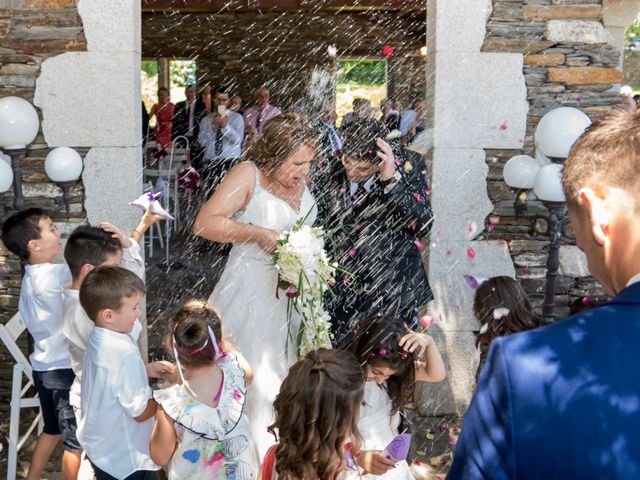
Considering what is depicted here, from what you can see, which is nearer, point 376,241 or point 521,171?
point 376,241

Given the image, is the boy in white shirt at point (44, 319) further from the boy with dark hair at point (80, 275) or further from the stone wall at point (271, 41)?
the stone wall at point (271, 41)

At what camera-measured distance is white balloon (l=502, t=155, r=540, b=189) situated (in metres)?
4.89

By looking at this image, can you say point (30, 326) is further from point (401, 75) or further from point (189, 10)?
point (401, 75)

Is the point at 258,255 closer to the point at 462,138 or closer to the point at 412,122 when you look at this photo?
the point at 462,138

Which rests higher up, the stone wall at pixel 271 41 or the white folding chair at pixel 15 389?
the stone wall at pixel 271 41

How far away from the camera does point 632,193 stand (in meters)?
1.20

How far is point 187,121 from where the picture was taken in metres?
12.8

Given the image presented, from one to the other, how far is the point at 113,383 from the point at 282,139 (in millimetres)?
1351

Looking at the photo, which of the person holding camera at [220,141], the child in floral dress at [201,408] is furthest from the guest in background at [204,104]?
the child in floral dress at [201,408]

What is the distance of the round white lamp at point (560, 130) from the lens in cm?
461

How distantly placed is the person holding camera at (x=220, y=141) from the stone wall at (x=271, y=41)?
19.0 ft

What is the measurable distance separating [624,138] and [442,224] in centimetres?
391

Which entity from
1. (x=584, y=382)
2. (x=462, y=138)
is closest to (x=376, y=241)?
(x=462, y=138)

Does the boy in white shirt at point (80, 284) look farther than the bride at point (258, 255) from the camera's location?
No
